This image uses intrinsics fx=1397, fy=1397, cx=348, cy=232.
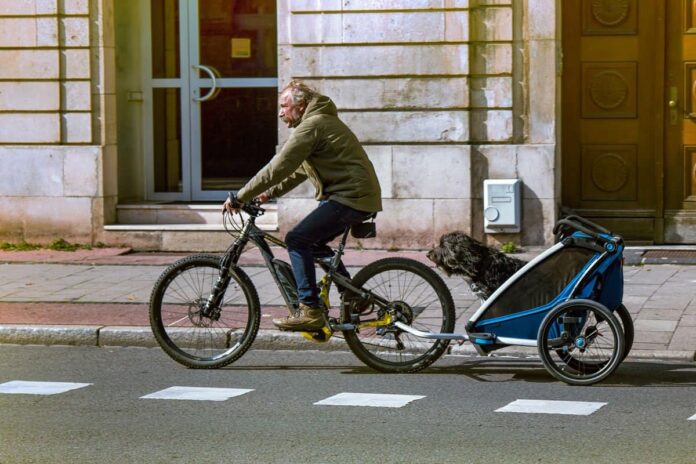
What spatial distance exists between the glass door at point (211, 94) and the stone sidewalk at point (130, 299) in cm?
154

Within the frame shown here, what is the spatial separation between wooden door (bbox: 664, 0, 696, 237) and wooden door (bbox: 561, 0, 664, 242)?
97 millimetres

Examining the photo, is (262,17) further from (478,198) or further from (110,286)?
(110,286)

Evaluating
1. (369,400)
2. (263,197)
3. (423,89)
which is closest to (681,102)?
(423,89)

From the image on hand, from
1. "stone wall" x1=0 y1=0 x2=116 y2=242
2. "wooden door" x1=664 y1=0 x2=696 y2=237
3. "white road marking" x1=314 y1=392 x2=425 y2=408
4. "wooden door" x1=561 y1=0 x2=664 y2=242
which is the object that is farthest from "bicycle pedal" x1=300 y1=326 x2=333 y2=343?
"stone wall" x1=0 y1=0 x2=116 y2=242

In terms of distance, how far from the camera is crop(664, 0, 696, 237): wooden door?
44.2 ft

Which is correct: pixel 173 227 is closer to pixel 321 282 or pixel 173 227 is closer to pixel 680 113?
pixel 680 113

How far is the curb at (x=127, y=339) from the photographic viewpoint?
898cm

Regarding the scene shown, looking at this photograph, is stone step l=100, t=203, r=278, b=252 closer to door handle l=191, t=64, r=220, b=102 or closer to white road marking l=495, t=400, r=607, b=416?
door handle l=191, t=64, r=220, b=102

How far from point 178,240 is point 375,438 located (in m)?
8.14

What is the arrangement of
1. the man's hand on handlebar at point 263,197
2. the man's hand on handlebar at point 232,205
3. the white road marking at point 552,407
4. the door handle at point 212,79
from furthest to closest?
1. the door handle at point 212,79
2. the man's hand on handlebar at point 263,197
3. the man's hand on handlebar at point 232,205
4. the white road marking at point 552,407

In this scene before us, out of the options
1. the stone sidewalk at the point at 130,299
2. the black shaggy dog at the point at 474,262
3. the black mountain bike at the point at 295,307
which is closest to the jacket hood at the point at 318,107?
the black mountain bike at the point at 295,307

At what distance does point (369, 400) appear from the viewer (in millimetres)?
7434

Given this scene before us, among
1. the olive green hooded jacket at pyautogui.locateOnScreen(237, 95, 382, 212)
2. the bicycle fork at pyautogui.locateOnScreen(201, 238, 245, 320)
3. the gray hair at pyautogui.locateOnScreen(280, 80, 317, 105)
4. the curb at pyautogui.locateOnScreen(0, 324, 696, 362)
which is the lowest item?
the curb at pyautogui.locateOnScreen(0, 324, 696, 362)

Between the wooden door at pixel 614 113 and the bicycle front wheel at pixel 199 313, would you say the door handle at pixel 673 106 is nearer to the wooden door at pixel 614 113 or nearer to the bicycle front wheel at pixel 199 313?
the wooden door at pixel 614 113
